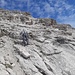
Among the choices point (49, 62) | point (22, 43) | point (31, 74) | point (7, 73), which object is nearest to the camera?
point (7, 73)

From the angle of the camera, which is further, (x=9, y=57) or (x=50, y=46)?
(x=50, y=46)

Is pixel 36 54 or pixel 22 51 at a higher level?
pixel 22 51

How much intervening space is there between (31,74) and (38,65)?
1.69m

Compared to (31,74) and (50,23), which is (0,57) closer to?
(31,74)

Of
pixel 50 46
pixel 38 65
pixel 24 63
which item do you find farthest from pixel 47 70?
pixel 50 46

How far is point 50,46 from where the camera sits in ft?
81.6

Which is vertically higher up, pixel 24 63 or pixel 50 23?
pixel 50 23

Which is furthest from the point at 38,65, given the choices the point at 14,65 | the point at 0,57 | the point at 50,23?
the point at 50,23

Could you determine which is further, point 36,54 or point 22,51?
point 36,54

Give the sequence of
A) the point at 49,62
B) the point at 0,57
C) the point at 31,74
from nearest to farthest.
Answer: the point at 31,74 → the point at 0,57 → the point at 49,62

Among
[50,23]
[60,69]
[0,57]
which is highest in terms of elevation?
[50,23]

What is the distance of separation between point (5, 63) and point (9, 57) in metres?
1.58

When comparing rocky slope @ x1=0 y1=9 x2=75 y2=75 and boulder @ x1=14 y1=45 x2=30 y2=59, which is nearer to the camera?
rocky slope @ x1=0 y1=9 x2=75 y2=75

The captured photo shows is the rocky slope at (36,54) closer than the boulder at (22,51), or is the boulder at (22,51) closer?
the rocky slope at (36,54)
